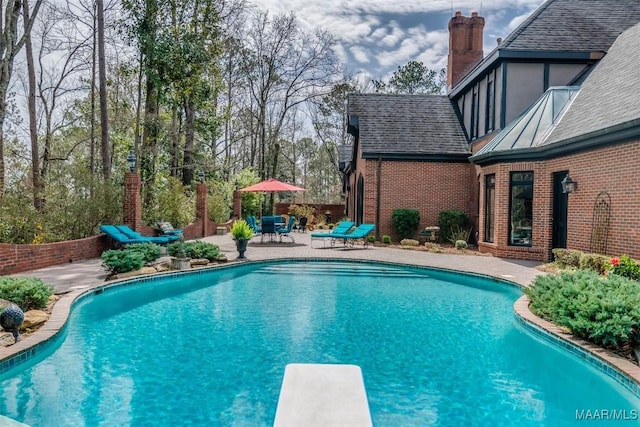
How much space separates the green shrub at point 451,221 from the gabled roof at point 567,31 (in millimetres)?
5075

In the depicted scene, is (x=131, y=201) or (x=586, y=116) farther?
(x=131, y=201)

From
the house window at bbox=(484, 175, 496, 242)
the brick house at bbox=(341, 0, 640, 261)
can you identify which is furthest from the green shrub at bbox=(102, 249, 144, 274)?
the house window at bbox=(484, 175, 496, 242)

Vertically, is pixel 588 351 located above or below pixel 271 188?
below

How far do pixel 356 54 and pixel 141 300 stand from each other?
2497 cm

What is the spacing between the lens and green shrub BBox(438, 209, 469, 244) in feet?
51.4

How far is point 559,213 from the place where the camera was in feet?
37.4

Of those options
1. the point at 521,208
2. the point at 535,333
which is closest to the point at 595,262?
the point at 521,208

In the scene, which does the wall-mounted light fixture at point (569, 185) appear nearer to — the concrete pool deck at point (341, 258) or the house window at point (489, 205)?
the concrete pool deck at point (341, 258)

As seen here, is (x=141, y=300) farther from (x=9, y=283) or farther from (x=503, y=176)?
(x=503, y=176)

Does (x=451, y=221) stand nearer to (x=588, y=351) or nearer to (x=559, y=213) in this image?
(x=559, y=213)

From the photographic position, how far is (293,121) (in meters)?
36.1

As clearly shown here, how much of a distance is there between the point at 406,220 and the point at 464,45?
979cm

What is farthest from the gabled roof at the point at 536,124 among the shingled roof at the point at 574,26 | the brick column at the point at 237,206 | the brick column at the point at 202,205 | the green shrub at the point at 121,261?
the brick column at the point at 237,206

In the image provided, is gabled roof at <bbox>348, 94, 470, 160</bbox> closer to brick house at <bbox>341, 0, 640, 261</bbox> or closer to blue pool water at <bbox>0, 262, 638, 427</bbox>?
brick house at <bbox>341, 0, 640, 261</bbox>
